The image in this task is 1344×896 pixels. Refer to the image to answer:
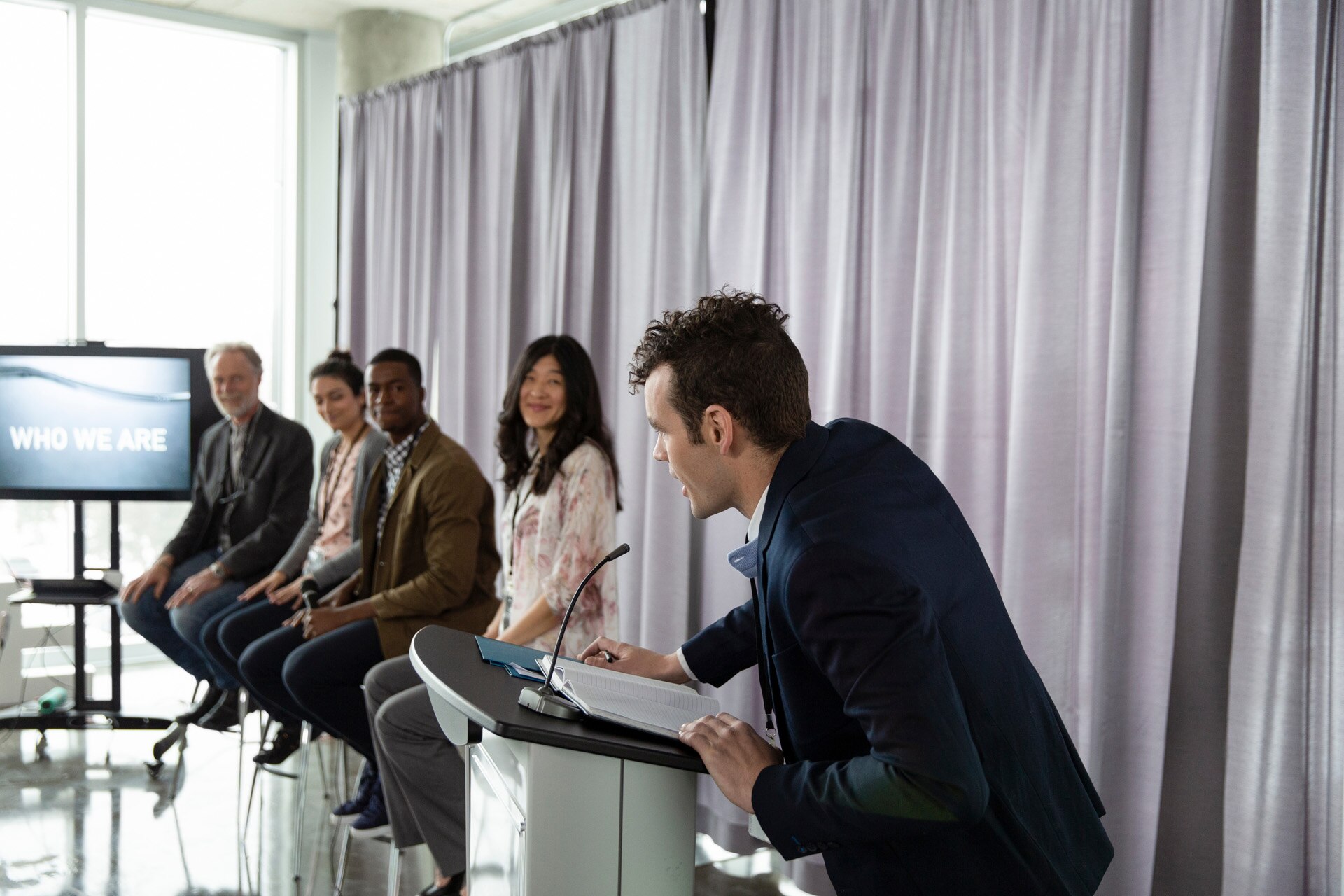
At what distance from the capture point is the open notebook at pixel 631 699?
143 cm

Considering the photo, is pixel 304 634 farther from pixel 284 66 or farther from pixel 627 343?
pixel 284 66

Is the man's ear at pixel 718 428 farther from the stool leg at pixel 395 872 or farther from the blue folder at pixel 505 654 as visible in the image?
the stool leg at pixel 395 872

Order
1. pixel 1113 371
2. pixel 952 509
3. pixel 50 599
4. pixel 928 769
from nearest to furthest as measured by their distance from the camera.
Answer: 1. pixel 928 769
2. pixel 952 509
3. pixel 1113 371
4. pixel 50 599

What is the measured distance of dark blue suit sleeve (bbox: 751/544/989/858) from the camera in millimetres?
1177

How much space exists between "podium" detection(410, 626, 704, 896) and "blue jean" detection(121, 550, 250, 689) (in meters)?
2.76

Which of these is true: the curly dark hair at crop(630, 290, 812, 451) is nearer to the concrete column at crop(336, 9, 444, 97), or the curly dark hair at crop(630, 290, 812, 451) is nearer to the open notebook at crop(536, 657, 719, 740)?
the open notebook at crop(536, 657, 719, 740)

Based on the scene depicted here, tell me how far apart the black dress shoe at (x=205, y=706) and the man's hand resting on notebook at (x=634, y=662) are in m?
2.91

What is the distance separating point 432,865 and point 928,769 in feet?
8.02

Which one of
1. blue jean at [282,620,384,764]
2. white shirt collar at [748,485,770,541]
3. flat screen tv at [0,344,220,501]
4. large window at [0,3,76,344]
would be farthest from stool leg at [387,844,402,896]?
large window at [0,3,76,344]

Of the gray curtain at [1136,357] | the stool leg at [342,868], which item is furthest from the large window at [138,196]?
the gray curtain at [1136,357]

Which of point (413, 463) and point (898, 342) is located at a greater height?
point (898, 342)

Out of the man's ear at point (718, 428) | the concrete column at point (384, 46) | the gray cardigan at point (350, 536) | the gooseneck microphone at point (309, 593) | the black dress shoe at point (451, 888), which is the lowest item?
the black dress shoe at point (451, 888)

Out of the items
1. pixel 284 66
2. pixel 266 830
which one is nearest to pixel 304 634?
pixel 266 830

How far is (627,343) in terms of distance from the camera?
3902 millimetres
